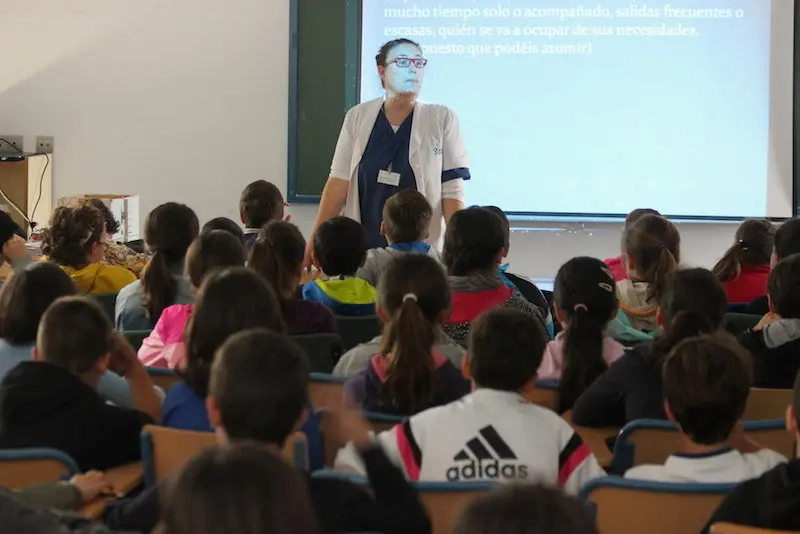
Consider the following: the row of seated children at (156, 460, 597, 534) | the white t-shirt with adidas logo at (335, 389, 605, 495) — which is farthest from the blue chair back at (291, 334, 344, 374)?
the row of seated children at (156, 460, 597, 534)

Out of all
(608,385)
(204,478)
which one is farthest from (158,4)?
(204,478)

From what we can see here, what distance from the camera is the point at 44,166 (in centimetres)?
707

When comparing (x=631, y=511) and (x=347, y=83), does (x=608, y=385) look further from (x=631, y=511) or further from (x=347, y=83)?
(x=347, y=83)

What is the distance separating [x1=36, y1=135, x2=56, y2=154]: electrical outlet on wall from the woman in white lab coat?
270 cm

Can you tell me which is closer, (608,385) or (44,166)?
(608,385)

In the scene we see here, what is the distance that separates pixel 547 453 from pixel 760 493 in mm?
453

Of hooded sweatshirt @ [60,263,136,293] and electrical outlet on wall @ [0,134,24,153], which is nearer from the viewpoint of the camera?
hooded sweatshirt @ [60,263,136,293]

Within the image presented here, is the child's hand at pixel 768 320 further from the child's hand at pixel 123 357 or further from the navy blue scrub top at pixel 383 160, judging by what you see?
the navy blue scrub top at pixel 383 160

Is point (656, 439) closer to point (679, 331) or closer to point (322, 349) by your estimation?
point (679, 331)

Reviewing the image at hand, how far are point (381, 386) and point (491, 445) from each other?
21.8 inches

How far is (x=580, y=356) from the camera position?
2.89 m

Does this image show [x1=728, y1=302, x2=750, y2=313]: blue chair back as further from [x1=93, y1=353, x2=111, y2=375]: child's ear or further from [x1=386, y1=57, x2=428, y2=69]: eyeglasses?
[x1=93, y1=353, x2=111, y2=375]: child's ear

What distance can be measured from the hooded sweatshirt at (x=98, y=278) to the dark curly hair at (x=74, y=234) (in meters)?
0.03

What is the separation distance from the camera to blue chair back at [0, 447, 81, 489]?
2.02m
